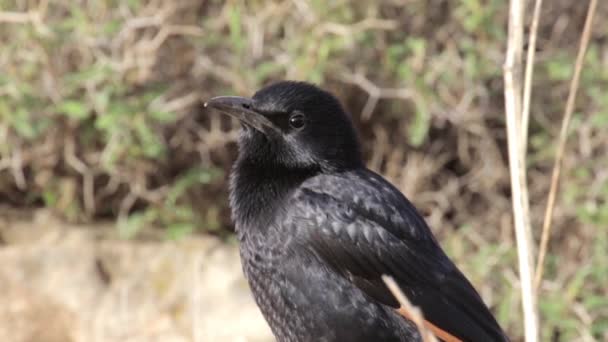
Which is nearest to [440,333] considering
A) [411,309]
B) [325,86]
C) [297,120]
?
[297,120]

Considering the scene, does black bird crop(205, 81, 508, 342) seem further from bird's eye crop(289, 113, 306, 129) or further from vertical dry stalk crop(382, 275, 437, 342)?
vertical dry stalk crop(382, 275, 437, 342)

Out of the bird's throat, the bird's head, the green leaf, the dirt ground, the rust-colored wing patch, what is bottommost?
the dirt ground

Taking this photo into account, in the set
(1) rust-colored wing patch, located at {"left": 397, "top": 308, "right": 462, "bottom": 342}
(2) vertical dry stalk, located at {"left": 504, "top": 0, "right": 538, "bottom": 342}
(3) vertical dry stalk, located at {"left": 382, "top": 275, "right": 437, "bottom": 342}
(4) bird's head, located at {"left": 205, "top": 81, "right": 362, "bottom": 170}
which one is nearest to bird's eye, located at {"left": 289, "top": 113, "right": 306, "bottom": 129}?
(4) bird's head, located at {"left": 205, "top": 81, "right": 362, "bottom": 170}

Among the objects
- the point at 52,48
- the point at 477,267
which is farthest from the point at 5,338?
the point at 477,267

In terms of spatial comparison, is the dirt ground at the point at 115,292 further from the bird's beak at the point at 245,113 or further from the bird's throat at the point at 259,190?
the bird's beak at the point at 245,113

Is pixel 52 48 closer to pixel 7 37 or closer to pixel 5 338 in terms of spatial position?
pixel 7 37

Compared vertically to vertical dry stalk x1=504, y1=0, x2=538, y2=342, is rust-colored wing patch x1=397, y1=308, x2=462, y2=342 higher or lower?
lower

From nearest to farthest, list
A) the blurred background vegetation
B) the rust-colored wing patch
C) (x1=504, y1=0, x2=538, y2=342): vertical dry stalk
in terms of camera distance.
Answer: (x1=504, y1=0, x2=538, y2=342): vertical dry stalk
the rust-colored wing patch
the blurred background vegetation

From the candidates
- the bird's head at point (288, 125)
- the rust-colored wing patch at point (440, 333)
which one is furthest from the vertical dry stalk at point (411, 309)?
the bird's head at point (288, 125)
